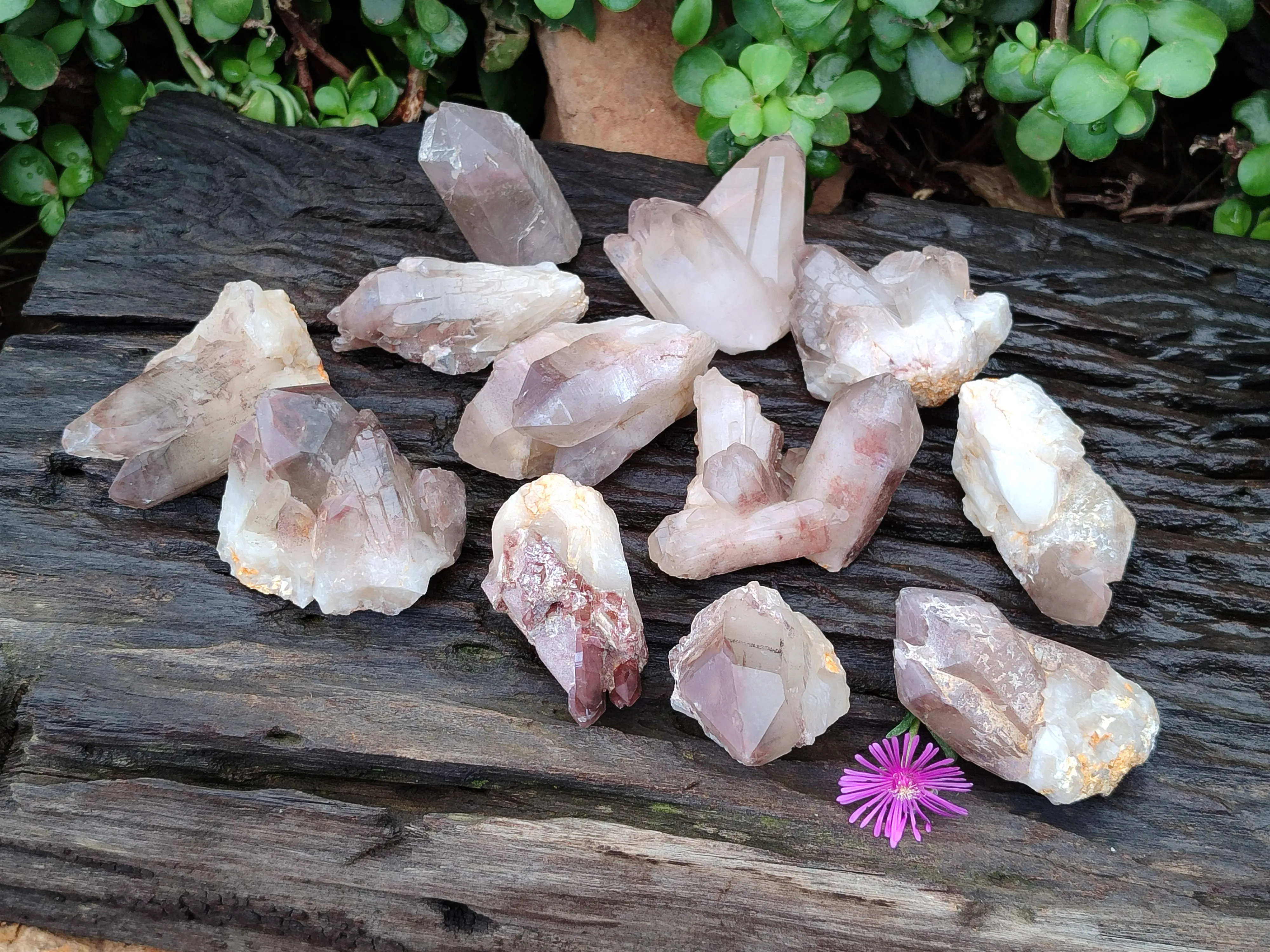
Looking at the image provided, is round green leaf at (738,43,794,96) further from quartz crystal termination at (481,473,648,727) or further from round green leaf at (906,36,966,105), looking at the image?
quartz crystal termination at (481,473,648,727)

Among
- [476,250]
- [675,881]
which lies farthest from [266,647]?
[476,250]

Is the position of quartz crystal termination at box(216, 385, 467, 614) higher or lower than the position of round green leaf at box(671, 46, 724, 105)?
lower

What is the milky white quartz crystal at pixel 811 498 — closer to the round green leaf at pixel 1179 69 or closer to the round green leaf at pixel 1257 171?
the round green leaf at pixel 1179 69

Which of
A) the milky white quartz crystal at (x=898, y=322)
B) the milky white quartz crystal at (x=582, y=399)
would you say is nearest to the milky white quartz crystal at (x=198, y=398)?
the milky white quartz crystal at (x=582, y=399)

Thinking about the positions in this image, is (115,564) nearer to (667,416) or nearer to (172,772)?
(172,772)

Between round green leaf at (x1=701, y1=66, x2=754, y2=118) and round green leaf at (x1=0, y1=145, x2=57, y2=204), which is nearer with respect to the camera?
round green leaf at (x1=701, y1=66, x2=754, y2=118)

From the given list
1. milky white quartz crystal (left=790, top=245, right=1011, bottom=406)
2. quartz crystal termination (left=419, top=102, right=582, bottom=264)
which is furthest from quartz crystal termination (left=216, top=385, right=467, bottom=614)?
milky white quartz crystal (left=790, top=245, right=1011, bottom=406)
